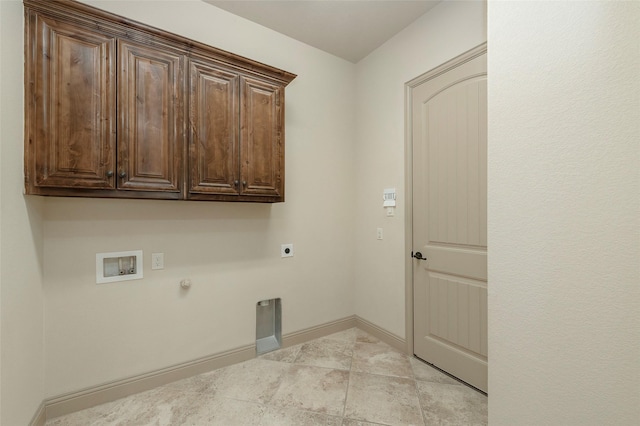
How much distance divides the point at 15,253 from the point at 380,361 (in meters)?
2.55

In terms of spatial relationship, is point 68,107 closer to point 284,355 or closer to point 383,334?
point 284,355

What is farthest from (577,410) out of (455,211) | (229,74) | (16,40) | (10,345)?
(16,40)

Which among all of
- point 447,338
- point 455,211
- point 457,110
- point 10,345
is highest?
point 457,110

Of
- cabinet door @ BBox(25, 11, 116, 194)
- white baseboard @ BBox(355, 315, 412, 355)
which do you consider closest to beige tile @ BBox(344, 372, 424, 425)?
white baseboard @ BBox(355, 315, 412, 355)

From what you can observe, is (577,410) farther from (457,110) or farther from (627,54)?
(457,110)

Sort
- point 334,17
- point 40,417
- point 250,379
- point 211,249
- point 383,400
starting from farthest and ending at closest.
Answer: point 334,17
point 211,249
point 250,379
point 383,400
point 40,417

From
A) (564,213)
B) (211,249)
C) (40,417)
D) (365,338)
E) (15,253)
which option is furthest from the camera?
(365,338)

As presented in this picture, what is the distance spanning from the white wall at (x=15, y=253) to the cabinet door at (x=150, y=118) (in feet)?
1.44

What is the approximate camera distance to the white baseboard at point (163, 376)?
176 centimetres

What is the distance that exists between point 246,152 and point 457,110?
1666 mm

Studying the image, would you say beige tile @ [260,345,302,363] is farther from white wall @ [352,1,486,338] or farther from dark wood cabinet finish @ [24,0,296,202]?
dark wood cabinet finish @ [24,0,296,202]

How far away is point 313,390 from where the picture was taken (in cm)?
203

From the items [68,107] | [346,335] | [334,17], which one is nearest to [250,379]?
[346,335]

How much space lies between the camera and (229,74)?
207 centimetres
